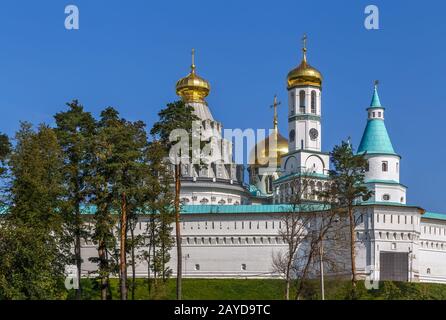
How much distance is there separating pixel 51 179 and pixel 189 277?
23603 mm

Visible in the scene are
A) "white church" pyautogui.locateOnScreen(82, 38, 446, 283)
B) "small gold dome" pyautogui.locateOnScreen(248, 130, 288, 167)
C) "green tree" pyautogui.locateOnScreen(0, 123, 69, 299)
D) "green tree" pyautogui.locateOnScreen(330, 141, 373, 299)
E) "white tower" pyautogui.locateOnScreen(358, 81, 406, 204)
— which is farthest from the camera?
"small gold dome" pyautogui.locateOnScreen(248, 130, 288, 167)

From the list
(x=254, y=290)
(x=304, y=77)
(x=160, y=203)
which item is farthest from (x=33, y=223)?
(x=304, y=77)

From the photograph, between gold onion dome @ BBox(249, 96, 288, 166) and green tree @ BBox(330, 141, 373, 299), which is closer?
green tree @ BBox(330, 141, 373, 299)

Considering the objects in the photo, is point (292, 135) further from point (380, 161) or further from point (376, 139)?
point (380, 161)

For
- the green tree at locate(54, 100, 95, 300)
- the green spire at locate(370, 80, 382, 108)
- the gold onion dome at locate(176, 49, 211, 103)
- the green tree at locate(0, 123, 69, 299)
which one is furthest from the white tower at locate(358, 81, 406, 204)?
the green tree at locate(0, 123, 69, 299)

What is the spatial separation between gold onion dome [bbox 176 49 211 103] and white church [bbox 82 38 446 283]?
4.00 m

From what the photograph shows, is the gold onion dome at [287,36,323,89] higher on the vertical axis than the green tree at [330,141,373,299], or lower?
higher

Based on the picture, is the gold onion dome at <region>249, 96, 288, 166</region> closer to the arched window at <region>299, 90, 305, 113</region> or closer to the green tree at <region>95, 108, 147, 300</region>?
the arched window at <region>299, 90, 305, 113</region>

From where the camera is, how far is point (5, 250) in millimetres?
38531

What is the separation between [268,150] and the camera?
87562 millimetres

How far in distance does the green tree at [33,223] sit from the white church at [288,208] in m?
21.1

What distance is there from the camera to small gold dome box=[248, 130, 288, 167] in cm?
8662

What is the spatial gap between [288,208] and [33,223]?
2831 cm
